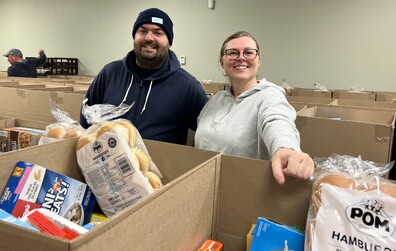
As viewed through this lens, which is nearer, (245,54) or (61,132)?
(61,132)

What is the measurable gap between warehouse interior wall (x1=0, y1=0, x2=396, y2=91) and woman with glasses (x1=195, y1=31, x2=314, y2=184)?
2964 mm

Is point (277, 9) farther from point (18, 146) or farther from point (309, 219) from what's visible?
point (309, 219)

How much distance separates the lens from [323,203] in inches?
26.4

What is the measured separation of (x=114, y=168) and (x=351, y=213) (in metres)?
0.59

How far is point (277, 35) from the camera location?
420 centimetres

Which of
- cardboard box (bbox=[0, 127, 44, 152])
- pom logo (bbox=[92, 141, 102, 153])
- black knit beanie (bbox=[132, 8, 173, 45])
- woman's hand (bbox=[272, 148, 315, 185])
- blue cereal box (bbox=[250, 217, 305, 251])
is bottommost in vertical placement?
blue cereal box (bbox=[250, 217, 305, 251])

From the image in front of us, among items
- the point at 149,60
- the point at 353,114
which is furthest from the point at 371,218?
the point at 353,114

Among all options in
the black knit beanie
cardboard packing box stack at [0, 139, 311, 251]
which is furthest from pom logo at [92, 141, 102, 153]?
the black knit beanie

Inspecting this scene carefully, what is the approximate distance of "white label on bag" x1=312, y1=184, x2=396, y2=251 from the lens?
0.60 m

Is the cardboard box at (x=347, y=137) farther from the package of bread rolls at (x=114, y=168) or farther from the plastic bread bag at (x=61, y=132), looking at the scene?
the plastic bread bag at (x=61, y=132)

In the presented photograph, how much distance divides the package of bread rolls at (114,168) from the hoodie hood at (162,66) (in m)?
0.62

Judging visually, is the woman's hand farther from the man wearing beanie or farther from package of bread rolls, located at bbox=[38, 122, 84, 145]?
the man wearing beanie

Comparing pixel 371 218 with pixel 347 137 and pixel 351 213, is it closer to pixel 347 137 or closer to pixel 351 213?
pixel 351 213

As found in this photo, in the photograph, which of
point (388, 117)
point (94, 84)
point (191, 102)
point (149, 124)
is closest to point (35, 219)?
point (149, 124)
